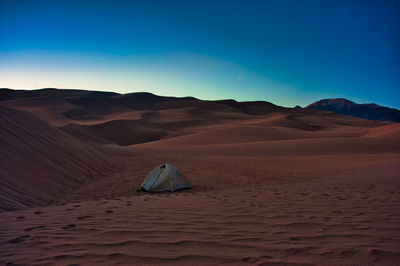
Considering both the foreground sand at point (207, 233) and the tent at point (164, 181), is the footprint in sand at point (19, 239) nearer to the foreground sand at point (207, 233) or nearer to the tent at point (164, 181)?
the foreground sand at point (207, 233)

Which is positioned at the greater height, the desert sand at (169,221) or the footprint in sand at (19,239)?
the footprint in sand at (19,239)

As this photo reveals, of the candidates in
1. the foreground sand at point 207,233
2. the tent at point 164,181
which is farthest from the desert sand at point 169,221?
the tent at point 164,181

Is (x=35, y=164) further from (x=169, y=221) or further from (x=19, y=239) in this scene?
(x=169, y=221)

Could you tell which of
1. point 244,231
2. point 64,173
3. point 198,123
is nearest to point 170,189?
point 64,173

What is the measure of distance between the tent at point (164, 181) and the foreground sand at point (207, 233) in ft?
9.26

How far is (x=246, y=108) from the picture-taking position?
4087 inches

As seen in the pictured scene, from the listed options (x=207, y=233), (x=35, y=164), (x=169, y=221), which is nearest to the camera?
(x=207, y=233)

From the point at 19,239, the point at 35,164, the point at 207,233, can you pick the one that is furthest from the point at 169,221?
the point at 35,164

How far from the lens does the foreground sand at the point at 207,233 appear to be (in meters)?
2.72

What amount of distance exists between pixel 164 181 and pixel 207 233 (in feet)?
16.1

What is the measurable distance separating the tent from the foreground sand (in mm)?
2824

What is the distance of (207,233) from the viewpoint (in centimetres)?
342

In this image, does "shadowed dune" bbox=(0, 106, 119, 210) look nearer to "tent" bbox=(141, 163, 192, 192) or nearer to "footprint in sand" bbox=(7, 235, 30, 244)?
"footprint in sand" bbox=(7, 235, 30, 244)

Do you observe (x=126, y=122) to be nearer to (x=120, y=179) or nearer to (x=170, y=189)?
(x=120, y=179)
